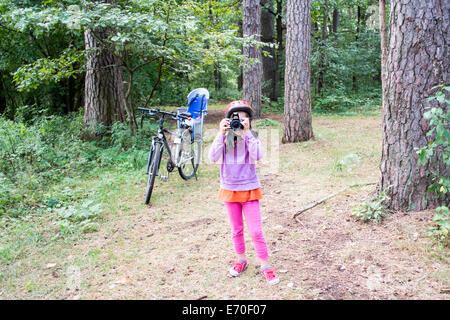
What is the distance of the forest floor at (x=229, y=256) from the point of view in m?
3.13

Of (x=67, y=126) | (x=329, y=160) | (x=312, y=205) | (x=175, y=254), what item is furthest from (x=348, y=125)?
(x=175, y=254)

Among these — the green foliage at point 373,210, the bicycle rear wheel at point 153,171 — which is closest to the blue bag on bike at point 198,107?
the bicycle rear wheel at point 153,171

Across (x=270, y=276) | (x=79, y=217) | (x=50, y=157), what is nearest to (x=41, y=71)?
(x=50, y=157)

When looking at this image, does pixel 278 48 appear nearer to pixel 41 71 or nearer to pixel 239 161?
pixel 41 71

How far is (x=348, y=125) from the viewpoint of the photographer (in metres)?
11.7

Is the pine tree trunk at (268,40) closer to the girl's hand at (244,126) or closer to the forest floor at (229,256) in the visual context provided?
the forest floor at (229,256)

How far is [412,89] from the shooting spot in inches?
146

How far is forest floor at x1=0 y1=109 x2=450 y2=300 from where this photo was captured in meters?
3.13

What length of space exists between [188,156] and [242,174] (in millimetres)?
3562

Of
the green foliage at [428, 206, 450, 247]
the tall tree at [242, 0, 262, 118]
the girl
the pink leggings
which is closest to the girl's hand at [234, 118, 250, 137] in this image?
the girl

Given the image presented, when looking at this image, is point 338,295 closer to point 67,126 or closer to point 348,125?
point 67,126

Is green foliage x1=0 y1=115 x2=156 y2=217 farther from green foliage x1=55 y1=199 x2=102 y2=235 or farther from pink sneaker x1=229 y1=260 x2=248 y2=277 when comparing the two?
pink sneaker x1=229 y1=260 x2=248 y2=277

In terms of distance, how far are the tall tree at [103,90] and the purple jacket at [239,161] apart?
20.1 ft
